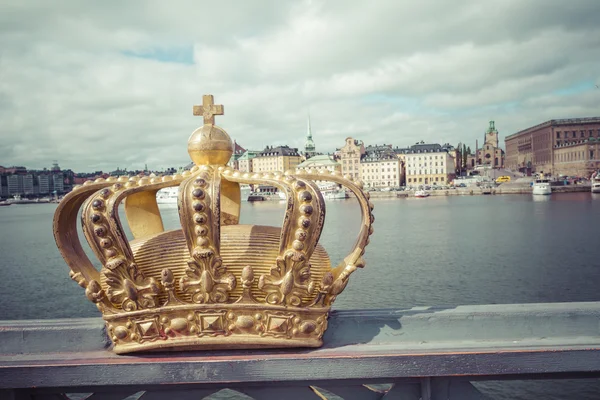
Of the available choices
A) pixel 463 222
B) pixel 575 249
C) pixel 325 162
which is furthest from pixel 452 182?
pixel 575 249

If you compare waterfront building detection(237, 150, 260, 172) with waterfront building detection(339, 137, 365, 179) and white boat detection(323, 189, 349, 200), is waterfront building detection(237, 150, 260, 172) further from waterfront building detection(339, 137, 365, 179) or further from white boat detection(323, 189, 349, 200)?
white boat detection(323, 189, 349, 200)

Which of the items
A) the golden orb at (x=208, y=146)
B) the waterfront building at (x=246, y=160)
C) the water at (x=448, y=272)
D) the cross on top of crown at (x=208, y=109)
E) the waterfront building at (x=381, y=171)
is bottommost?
the water at (x=448, y=272)

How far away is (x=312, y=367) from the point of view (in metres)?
2.46

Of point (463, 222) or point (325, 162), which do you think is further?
point (325, 162)

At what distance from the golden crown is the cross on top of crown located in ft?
1.98

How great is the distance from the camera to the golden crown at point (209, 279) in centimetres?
253

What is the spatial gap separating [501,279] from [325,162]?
73875mm

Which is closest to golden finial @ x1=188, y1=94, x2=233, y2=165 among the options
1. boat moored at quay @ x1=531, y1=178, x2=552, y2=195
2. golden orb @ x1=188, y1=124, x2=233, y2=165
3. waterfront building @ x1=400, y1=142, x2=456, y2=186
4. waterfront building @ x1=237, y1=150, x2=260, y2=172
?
golden orb @ x1=188, y1=124, x2=233, y2=165

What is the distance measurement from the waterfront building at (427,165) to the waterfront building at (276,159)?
2223 centimetres

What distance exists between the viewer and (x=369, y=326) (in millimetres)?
2854

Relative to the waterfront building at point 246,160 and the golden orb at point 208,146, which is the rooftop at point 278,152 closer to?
the waterfront building at point 246,160

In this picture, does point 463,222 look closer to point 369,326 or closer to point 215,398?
point 215,398

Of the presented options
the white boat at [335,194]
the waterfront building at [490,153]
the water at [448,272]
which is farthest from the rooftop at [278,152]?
the water at [448,272]

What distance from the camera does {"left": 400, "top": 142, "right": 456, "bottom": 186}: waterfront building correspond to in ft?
309
